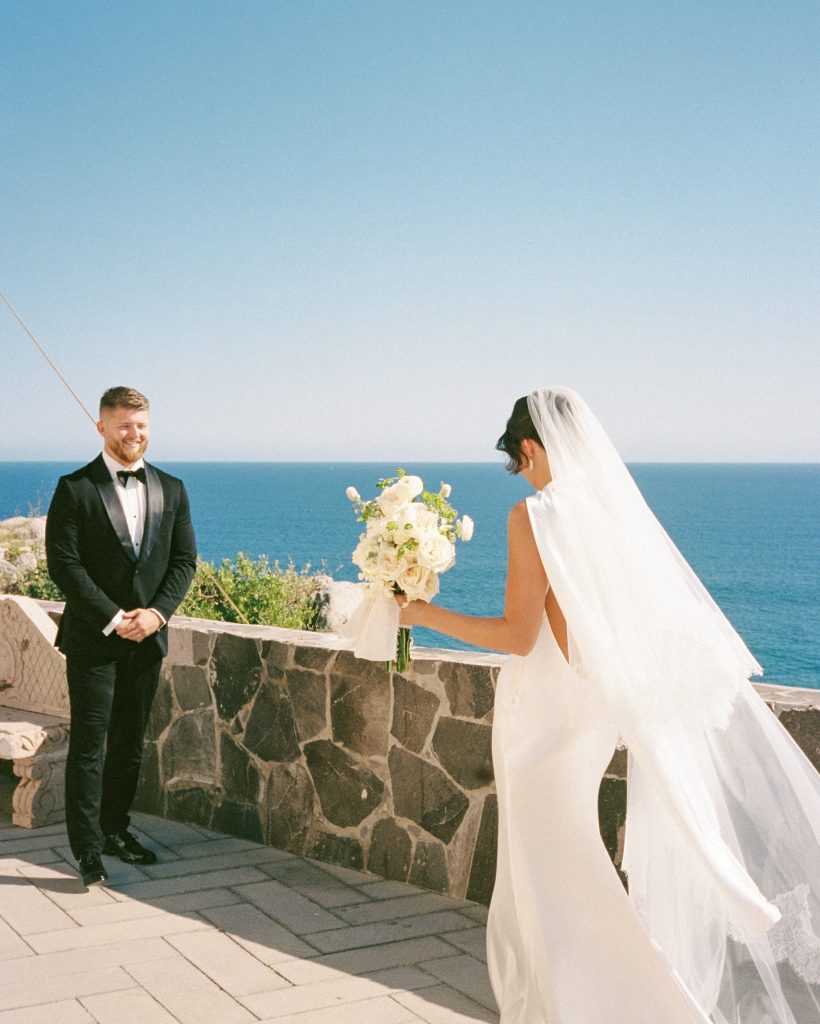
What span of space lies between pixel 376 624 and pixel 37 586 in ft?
28.2

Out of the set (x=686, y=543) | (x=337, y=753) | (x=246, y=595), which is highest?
(x=337, y=753)

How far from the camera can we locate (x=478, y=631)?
10.8ft

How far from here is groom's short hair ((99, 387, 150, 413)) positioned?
4.61m

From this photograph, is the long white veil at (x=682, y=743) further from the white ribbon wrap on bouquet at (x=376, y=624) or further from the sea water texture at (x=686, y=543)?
the sea water texture at (x=686, y=543)

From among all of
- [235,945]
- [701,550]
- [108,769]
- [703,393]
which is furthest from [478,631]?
[703,393]

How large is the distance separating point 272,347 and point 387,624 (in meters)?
99.4

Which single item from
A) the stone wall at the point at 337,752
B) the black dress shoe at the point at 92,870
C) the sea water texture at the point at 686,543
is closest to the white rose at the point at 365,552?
the stone wall at the point at 337,752

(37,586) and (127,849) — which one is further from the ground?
(37,586)

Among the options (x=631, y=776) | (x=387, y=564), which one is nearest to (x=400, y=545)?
(x=387, y=564)

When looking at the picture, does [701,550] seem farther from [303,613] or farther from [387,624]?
[387,624]

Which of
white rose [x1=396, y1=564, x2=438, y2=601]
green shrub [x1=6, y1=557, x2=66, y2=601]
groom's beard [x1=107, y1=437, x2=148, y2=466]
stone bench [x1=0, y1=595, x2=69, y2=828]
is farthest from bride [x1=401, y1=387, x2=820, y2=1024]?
green shrub [x1=6, y1=557, x2=66, y2=601]

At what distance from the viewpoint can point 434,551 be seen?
11.8 feet

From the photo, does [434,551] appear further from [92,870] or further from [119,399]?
[92,870]

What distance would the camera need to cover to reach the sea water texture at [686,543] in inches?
2190
